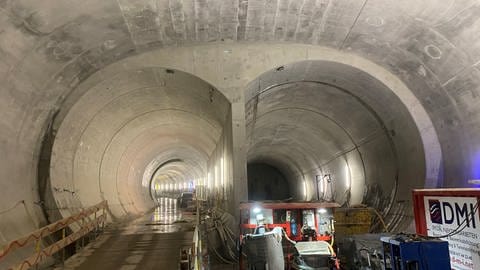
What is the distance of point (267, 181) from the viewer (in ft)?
98.3

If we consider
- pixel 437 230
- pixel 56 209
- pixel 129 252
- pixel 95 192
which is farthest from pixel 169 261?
pixel 95 192

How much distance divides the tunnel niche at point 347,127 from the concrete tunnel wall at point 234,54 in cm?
41

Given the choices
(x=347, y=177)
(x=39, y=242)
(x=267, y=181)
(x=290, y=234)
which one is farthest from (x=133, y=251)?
(x=267, y=181)

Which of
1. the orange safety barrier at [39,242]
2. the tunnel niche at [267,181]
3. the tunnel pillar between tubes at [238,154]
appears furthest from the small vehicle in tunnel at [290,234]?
the tunnel niche at [267,181]

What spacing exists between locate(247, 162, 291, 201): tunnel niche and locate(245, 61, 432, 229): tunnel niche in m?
9.94

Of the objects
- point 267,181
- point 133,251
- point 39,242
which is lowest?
point 133,251

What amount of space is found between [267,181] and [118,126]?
680 inches

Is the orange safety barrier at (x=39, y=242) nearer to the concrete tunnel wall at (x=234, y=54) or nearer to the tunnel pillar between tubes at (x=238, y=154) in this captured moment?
the concrete tunnel wall at (x=234, y=54)

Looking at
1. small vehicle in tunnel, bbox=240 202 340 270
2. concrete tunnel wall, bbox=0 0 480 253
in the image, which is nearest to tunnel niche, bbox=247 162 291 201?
concrete tunnel wall, bbox=0 0 480 253

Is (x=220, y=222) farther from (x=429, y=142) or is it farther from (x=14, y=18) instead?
(x=14, y=18)

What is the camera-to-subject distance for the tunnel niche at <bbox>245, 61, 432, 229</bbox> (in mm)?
11352

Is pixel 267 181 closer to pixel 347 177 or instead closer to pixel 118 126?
pixel 347 177

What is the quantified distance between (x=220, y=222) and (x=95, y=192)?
4.85 meters

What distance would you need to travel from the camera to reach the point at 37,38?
8312mm
